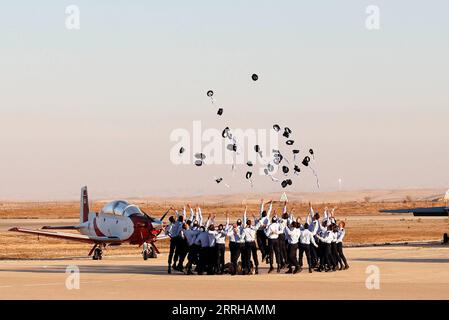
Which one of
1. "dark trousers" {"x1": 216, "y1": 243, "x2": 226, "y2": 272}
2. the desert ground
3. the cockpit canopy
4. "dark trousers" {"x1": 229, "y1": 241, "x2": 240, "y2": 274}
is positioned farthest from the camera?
the cockpit canopy

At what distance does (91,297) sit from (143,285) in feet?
13.3

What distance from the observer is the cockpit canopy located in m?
46.1

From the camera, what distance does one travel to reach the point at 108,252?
173 ft

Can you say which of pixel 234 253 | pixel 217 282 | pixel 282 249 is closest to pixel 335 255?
pixel 282 249

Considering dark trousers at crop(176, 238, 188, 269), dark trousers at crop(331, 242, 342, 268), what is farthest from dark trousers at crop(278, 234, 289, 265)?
dark trousers at crop(176, 238, 188, 269)

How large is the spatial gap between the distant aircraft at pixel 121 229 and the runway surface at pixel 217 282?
1.64 meters

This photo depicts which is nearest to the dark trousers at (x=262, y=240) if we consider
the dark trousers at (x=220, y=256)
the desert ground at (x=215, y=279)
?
the desert ground at (x=215, y=279)

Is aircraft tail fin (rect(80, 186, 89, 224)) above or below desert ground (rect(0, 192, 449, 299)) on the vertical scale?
above

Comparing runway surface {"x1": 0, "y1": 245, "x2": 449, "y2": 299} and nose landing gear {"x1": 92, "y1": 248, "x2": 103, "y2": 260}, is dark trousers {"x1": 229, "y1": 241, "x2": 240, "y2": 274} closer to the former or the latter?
runway surface {"x1": 0, "y1": 245, "x2": 449, "y2": 299}

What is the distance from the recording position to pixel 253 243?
35.2 meters

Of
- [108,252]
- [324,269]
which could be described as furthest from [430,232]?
[324,269]

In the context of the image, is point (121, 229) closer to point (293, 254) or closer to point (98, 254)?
point (98, 254)

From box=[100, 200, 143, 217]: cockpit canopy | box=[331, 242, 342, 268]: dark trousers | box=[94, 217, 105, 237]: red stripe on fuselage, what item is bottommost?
box=[331, 242, 342, 268]: dark trousers
